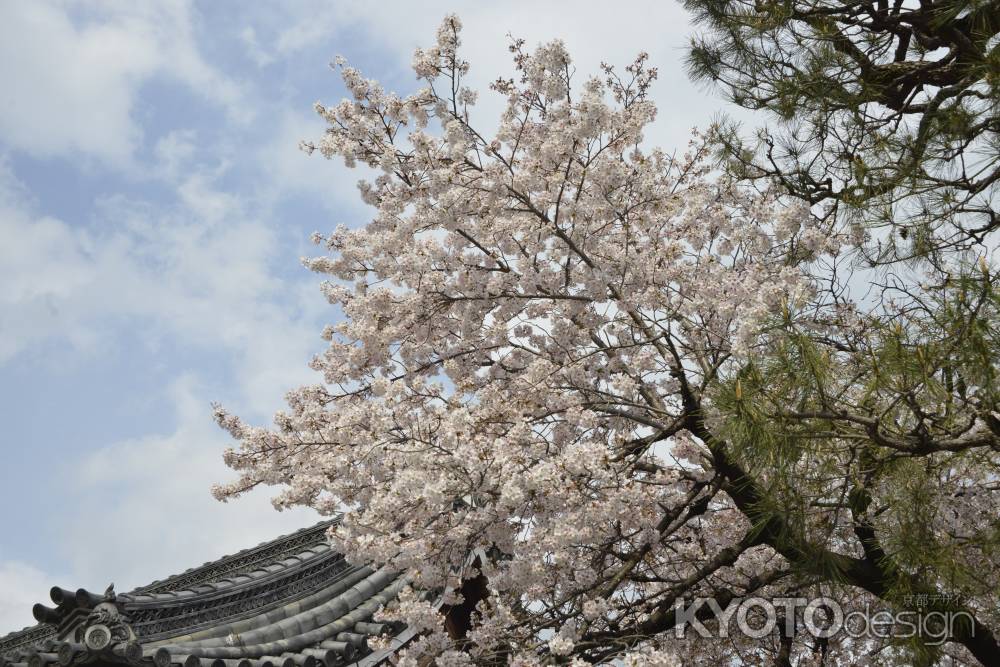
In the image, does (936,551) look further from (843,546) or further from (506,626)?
(506,626)

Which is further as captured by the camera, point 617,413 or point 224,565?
point 224,565

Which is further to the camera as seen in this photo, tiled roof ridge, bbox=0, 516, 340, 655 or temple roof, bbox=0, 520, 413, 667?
tiled roof ridge, bbox=0, 516, 340, 655

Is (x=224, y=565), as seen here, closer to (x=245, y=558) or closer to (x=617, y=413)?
(x=245, y=558)

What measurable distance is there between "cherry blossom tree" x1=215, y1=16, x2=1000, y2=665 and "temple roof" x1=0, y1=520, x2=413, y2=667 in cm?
95

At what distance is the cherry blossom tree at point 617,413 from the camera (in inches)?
229

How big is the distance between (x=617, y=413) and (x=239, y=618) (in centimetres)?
377

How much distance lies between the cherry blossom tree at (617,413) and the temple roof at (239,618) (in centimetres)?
95

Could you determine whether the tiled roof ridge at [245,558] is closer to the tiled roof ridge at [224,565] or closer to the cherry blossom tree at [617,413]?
the tiled roof ridge at [224,565]

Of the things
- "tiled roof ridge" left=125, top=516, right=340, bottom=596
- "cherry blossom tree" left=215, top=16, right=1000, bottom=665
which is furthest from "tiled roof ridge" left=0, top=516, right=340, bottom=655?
"cherry blossom tree" left=215, top=16, right=1000, bottom=665

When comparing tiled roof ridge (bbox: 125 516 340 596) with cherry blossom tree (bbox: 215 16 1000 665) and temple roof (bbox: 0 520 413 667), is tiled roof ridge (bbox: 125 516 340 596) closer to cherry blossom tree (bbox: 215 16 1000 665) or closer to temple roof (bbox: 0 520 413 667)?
temple roof (bbox: 0 520 413 667)

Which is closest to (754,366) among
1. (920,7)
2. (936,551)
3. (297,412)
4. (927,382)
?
(927,382)

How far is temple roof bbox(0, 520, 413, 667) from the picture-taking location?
688cm

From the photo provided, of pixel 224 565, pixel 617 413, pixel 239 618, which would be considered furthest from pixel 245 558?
pixel 617 413

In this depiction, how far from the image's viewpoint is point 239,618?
8.62m
